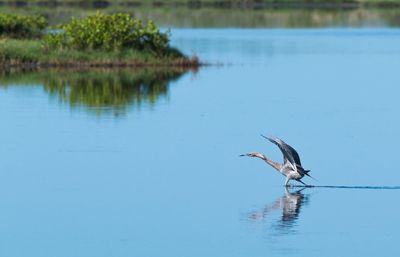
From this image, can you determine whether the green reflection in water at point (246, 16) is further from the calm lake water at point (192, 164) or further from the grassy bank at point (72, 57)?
the calm lake water at point (192, 164)

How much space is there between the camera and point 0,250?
1399 cm

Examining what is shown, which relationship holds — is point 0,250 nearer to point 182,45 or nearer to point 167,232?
point 167,232

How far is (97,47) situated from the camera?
3966 centimetres

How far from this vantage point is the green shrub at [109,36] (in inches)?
1534

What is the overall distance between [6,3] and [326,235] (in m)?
75.5

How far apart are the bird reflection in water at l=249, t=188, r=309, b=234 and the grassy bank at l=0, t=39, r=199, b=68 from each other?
857 inches

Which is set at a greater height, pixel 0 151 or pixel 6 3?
→ pixel 0 151

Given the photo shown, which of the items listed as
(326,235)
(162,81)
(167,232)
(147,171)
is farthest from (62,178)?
(162,81)

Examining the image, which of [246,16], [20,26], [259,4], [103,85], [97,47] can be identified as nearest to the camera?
[103,85]

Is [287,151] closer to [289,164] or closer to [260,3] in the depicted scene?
[289,164]

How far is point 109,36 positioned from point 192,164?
19339mm

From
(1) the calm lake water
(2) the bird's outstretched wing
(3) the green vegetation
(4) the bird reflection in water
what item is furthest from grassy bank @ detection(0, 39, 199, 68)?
(2) the bird's outstretched wing

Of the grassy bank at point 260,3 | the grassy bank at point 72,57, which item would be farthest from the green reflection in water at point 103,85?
the grassy bank at point 260,3

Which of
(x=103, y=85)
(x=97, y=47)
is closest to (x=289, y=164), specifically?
(x=103, y=85)
